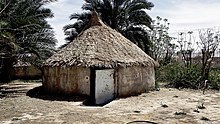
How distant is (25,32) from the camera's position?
16.9 m

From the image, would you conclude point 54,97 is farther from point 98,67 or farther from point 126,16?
point 126,16

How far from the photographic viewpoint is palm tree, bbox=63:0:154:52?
75.0 feet

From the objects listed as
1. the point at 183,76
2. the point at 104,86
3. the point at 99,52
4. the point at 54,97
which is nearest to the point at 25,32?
the point at 54,97

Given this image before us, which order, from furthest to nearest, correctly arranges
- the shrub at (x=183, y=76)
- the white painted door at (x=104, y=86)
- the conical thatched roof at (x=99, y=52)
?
the shrub at (x=183, y=76), the conical thatched roof at (x=99, y=52), the white painted door at (x=104, y=86)

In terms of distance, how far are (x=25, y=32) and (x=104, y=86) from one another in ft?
18.0

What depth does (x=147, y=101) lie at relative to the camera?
14.5 m

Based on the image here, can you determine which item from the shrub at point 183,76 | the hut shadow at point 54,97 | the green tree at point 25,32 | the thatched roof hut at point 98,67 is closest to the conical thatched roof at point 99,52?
the thatched roof hut at point 98,67

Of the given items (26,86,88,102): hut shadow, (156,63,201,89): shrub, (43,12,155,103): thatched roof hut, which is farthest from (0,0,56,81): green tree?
(156,63,201,89): shrub

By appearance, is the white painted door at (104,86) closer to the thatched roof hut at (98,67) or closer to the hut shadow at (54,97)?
the thatched roof hut at (98,67)

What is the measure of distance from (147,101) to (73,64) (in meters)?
4.19

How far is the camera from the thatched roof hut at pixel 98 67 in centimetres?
1538

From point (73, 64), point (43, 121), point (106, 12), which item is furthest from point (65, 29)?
point (43, 121)

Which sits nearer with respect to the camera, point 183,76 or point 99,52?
point 99,52

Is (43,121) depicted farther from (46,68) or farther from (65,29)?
(65,29)
